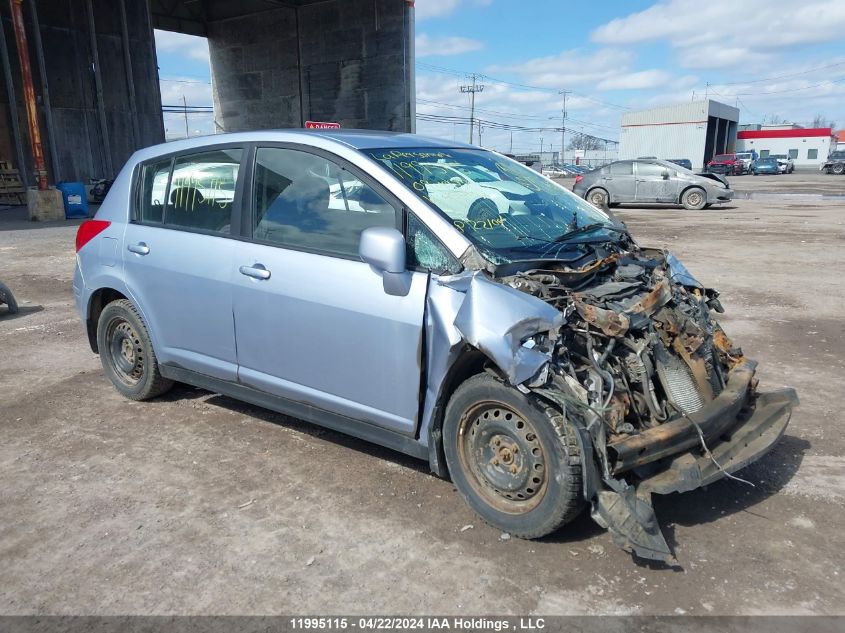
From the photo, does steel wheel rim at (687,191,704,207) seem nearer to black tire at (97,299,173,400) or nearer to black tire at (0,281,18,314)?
black tire at (0,281,18,314)

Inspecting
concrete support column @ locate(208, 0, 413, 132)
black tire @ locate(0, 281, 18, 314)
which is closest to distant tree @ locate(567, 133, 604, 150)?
concrete support column @ locate(208, 0, 413, 132)

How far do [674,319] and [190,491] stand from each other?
2725mm

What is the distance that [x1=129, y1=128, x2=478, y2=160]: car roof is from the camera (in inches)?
152

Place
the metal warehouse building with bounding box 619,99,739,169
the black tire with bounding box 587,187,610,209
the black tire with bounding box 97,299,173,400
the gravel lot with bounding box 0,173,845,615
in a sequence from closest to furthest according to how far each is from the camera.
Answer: the gravel lot with bounding box 0,173,845,615 → the black tire with bounding box 97,299,173,400 → the black tire with bounding box 587,187,610,209 → the metal warehouse building with bounding box 619,99,739,169

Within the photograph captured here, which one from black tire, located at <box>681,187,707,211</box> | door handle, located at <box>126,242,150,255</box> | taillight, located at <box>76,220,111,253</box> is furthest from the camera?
black tire, located at <box>681,187,707,211</box>

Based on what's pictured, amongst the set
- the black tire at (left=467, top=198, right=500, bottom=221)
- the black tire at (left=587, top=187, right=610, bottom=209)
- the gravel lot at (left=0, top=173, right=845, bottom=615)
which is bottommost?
the gravel lot at (left=0, top=173, right=845, bottom=615)

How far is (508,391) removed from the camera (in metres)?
3.01

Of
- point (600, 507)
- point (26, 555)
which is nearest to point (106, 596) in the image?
point (26, 555)

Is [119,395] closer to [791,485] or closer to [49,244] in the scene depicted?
[791,485]

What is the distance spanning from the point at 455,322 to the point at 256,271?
136cm

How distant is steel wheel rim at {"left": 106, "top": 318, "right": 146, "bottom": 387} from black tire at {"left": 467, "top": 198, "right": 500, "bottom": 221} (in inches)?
103

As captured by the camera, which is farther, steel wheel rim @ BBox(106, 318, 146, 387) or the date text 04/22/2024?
steel wheel rim @ BBox(106, 318, 146, 387)

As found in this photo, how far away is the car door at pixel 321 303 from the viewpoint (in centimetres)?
336

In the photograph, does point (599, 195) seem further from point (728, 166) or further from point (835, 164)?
point (835, 164)
